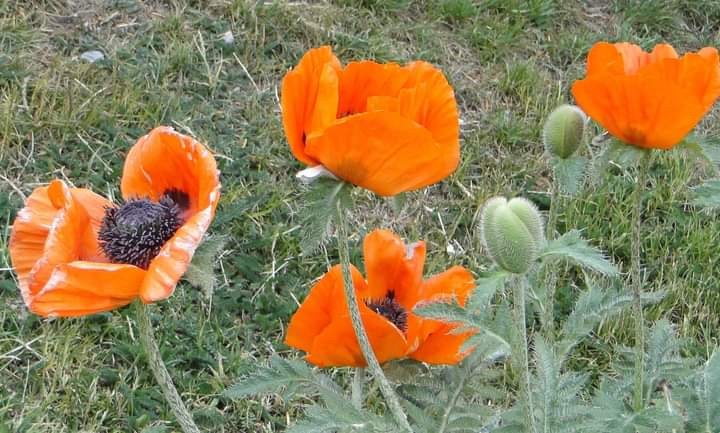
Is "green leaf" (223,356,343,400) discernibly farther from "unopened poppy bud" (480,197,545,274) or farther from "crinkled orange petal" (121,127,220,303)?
"unopened poppy bud" (480,197,545,274)

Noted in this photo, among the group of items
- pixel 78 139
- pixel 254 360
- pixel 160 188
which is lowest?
pixel 254 360

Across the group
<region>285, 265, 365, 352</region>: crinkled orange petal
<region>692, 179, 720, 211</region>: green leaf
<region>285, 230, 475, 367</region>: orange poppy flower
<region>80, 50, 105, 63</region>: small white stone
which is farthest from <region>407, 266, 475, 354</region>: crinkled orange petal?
<region>80, 50, 105, 63</region>: small white stone

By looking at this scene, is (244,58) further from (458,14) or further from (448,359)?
(448,359)

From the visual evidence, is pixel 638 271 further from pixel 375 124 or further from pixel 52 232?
pixel 52 232

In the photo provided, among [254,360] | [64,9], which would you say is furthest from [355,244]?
[64,9]

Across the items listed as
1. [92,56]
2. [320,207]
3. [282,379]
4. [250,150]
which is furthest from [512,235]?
[92,56]

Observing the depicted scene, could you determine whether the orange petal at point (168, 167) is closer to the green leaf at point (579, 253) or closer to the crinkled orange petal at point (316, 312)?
the crinkled orange petal at point (316, 312)

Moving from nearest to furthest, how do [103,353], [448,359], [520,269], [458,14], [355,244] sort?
1. [520,269]
2. [448,359]
3. [103,353]
4. [355,244]
5. [458,14]

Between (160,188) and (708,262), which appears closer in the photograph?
(160,188)
